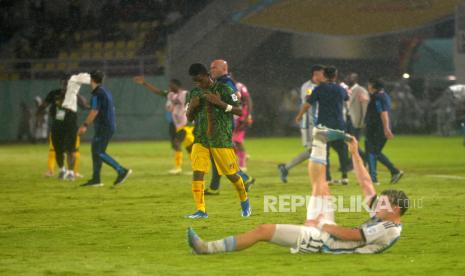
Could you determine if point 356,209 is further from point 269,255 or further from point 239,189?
point 269,255

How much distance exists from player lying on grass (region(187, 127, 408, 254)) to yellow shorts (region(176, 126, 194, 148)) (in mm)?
11911

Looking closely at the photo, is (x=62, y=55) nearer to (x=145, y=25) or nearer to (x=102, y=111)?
(x=145, y=25)

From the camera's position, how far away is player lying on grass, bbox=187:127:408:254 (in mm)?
9742

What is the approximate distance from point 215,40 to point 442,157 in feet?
55.5

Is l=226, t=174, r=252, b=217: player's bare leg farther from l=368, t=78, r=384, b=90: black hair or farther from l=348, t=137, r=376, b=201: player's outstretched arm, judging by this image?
l=368, t=78, r=384, b=90: black hair

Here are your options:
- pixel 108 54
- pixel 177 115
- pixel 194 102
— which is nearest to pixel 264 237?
pixel 194 102

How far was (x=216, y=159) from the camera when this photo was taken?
14.2 meters

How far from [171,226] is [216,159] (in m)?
1.42

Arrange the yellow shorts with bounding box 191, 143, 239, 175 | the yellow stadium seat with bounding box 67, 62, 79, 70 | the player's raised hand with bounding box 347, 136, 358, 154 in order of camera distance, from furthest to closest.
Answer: the yellow stadium seat with bounding box 67, 62, 79, 70 → the yellow shorts with bounding box 191, 143, 239, 175 → the player's raised hand with bounding box 347, 136, 358, 154

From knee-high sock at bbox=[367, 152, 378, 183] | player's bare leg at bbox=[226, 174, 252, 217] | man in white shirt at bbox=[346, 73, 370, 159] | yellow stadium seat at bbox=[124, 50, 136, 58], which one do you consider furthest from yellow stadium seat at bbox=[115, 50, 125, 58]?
player's bare leg at bbox=[226, 174, 252, 217]

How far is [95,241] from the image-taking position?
11.8 meters

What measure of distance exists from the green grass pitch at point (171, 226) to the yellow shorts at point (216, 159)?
66 cm

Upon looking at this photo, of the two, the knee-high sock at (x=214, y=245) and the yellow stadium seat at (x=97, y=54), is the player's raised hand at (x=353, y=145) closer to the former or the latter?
the knee-high sock at (x=214, y=245)

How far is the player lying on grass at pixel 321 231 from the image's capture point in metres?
9.74
